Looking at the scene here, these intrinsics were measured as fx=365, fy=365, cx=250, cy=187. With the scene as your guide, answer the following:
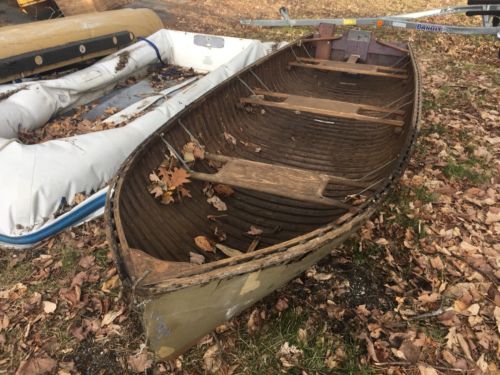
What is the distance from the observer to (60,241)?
468 centimetres

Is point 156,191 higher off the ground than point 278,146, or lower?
higher

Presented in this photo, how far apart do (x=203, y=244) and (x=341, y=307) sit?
1.69 m

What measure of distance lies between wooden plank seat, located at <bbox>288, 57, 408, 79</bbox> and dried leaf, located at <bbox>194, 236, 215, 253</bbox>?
217 inches

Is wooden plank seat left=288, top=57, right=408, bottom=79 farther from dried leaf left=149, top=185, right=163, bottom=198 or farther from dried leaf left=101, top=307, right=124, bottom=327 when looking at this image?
dried leaf left=101, top=307, right=124, bottom=327

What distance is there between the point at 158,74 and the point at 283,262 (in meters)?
7.70

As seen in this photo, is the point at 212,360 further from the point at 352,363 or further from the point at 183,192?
the point at 183,192

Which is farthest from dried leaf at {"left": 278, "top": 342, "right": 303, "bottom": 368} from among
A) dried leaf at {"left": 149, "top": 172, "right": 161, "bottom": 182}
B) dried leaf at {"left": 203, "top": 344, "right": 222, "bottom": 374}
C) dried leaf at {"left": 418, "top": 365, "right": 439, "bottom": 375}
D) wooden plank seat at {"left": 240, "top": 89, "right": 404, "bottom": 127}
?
wooden plank seat at {"left": 240, "top": 89, "right": 404, "bottom": 127}

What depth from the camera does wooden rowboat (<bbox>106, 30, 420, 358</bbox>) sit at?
2561 mm

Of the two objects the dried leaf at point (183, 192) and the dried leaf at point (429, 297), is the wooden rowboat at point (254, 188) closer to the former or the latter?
the dried leaf at point (183, 192)

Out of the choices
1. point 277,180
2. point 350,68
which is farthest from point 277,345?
point 350,68

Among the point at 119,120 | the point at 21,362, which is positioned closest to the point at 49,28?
the point at 119,120

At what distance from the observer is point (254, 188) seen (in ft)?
13.3

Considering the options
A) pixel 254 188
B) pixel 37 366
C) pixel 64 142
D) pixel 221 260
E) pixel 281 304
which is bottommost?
pixel 37 366

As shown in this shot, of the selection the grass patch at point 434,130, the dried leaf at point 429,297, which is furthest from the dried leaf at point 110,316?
the grass patch at point 434,130
